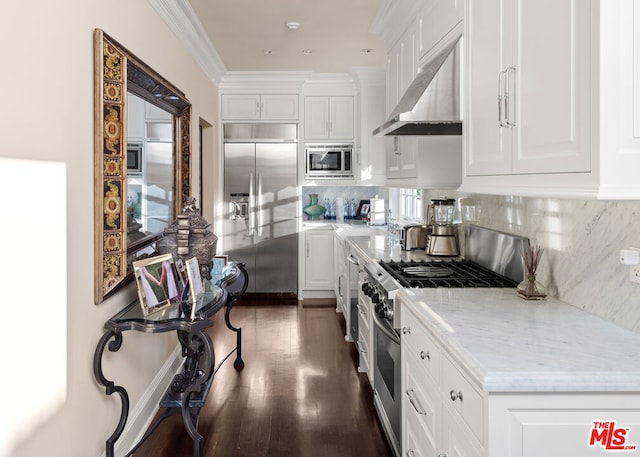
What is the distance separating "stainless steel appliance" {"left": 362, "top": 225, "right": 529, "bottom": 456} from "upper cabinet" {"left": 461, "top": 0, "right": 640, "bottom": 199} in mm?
543

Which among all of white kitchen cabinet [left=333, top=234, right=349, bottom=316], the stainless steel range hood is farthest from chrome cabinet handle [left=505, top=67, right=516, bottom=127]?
white kitchen cabinet [left=333, top=234, right=349, bottom=316]

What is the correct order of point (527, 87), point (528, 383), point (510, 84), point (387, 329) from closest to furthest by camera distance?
1. point (528, 383)
2. point (527, 87)
3. point (510, 84)
4. point (387, 329)

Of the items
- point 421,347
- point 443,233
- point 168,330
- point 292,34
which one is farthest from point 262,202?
point 421,347

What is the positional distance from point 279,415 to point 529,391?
7.05 ft

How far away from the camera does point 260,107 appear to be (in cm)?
636

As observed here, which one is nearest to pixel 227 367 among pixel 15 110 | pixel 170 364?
pixel 170 364

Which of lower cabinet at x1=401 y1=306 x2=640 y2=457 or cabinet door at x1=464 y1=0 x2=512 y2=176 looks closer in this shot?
lower cabinet at x1=401 y1=306 x2=640 y2=457

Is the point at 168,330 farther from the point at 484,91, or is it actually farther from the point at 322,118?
the point at 322,118

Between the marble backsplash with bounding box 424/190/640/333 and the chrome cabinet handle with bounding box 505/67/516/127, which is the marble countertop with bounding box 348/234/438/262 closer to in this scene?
the marble backsplash with bounding box 424/190/640/333

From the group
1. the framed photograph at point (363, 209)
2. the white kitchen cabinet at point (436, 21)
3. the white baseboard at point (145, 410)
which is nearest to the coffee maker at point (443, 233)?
the white kitchen cabinet at point (436, 21)

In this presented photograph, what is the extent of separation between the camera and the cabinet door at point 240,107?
631 cm

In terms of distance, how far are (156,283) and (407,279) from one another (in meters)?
1.29

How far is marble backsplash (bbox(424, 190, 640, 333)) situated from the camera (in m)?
1.62

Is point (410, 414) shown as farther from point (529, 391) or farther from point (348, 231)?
point (348, 231)
